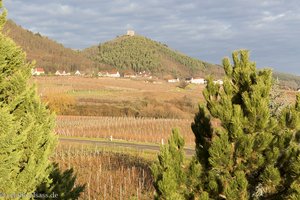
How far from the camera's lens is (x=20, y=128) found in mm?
10969

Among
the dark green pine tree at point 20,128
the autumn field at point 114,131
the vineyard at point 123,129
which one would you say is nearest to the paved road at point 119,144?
the autumn field at point 114,131

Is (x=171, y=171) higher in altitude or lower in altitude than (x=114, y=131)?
higher

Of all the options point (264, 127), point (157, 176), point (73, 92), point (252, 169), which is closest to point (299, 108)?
point (264, 127)

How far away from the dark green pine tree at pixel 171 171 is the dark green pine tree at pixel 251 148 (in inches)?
22.5

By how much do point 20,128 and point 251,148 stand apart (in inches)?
264

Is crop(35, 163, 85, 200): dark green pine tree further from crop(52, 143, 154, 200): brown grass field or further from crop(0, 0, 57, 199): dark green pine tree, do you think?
crop(52, 143, 154, 200): brown grass field

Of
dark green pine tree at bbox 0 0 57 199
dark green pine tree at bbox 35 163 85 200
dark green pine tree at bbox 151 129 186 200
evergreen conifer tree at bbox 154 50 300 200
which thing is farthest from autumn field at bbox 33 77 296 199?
dark green pine tree at bbox 35 163 85 200

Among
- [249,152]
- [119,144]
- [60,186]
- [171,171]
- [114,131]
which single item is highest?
[249,152]

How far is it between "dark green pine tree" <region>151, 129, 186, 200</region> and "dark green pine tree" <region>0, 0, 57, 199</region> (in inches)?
167

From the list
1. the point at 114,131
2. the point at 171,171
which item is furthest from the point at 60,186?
the point at 114,131

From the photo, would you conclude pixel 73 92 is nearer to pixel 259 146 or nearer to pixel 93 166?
pixel 93 166

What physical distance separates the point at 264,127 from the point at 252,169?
0.97 meters

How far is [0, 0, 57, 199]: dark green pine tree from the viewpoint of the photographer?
9727 millimetres

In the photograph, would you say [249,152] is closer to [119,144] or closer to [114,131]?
[119,144]
